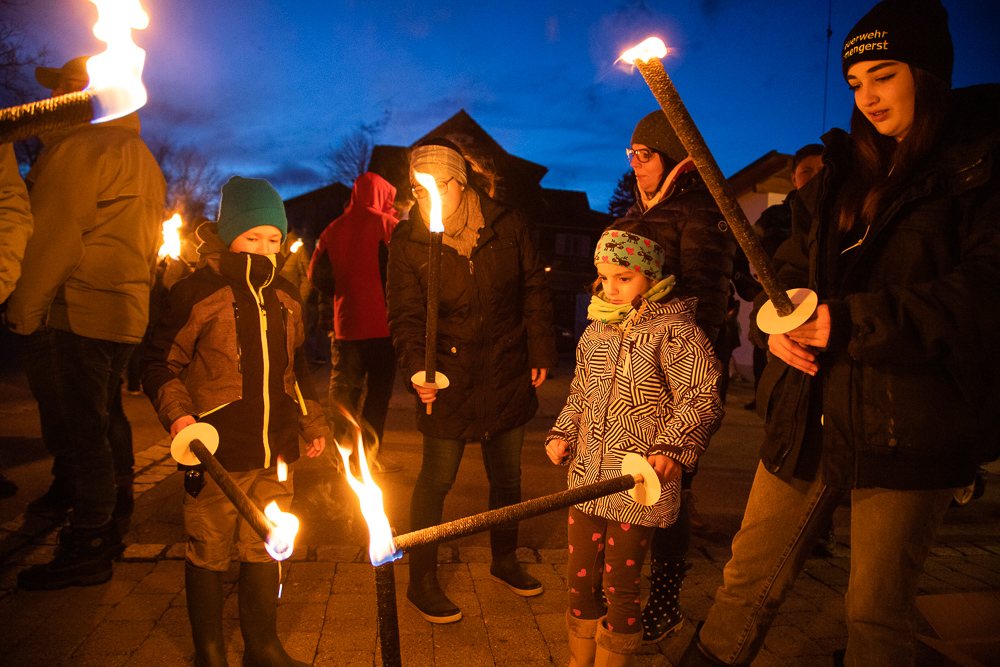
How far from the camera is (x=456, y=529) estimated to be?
3.51 feet

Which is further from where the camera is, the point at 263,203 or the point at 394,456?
the point at 394,456

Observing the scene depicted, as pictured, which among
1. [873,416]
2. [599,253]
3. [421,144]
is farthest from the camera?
[421,144]

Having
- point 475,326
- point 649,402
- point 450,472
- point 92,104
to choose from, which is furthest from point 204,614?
point 92,104

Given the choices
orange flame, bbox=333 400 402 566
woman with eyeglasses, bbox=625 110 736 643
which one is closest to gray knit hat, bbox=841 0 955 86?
woman with eyeglasses, bbox=625 110 736 643

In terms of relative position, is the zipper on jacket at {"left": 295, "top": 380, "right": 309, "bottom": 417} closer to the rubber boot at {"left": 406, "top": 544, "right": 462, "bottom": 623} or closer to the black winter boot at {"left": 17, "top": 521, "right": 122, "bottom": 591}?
the rubber boot at {"left": 406, "top": 544, "right": 462, "bottom": 623}

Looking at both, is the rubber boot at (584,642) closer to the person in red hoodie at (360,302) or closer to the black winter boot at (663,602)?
the black winter boot at (663,602)

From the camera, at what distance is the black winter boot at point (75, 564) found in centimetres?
323

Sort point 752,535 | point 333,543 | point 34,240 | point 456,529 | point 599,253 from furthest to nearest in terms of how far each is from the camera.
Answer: point 333,543
point 34,240
point 599,253
point 752,535
point 456,529

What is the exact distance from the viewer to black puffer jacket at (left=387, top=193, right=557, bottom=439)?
3287mm

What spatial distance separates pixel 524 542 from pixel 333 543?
1.33 metres

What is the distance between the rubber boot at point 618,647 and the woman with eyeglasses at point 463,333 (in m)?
1.03

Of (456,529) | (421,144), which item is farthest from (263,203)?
(456,529)

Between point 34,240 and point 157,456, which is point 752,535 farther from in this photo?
point 157,456

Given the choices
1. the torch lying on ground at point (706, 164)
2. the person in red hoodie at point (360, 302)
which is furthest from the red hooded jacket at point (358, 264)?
the torch lying on ground at point (706, 164)
